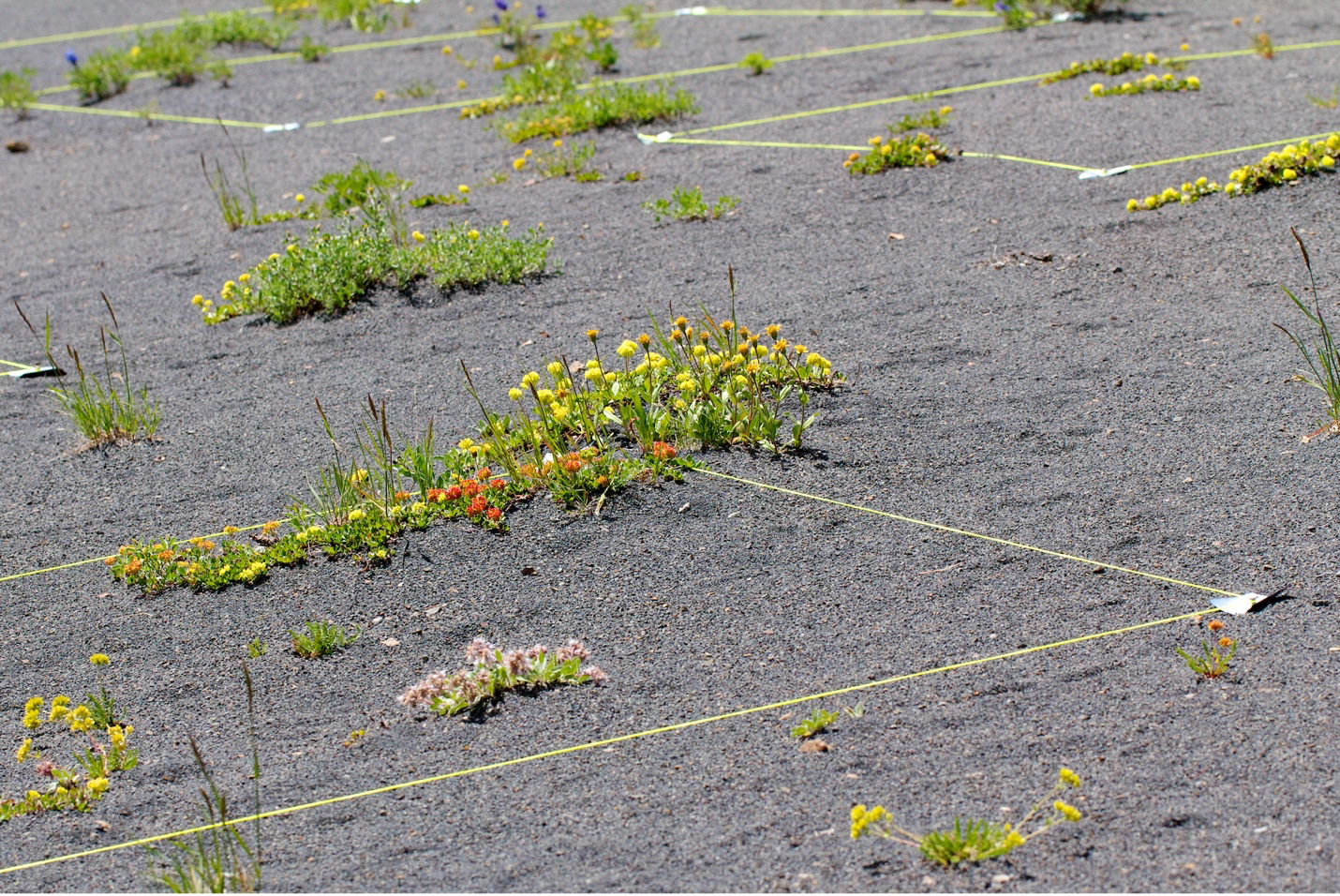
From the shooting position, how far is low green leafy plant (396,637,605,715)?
3.07 meters

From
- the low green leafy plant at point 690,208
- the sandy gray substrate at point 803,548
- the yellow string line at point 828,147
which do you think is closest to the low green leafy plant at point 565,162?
the sandy gray substrate at point 803,548

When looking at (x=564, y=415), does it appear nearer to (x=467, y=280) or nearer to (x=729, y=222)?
(x=467, y=280)

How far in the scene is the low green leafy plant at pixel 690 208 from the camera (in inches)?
236

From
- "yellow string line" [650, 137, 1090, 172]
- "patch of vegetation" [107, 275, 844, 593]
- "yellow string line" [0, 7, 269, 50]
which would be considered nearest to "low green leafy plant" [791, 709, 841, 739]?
"patch of vegetation" [107, 275, 844, 593]

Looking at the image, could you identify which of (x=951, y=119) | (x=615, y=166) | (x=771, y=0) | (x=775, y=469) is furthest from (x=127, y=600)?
(x=771, y=0)

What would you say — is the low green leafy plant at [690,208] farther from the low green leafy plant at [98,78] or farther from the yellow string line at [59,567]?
the low green leafy plant at [98,78]

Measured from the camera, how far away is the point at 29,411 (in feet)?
16.4

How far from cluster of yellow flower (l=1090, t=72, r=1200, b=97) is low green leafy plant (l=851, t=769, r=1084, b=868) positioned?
5304 millimetres

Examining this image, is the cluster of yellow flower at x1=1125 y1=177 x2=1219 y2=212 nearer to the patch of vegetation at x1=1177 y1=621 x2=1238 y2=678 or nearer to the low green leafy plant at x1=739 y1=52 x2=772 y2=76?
the patch of vegetation at x1=1177 y1=621 x2=1238 y2=678

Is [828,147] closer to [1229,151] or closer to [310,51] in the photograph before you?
[1229,151]

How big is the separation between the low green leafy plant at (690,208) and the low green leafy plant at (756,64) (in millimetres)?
2445

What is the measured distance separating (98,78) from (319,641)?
766cm

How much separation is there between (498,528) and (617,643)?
0.71 m

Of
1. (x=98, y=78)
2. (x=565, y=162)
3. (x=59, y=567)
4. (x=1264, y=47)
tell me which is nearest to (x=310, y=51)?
(x=98, y=78)
